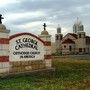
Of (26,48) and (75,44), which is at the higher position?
(75,44)

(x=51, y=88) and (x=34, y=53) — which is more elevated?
(x=34, y=53)

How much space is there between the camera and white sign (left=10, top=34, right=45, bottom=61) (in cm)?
2267

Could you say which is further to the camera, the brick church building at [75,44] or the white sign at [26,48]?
the brick church building at [75,44]

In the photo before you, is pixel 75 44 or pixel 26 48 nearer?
pixel 26 48

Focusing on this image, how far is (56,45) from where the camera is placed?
125875 mm

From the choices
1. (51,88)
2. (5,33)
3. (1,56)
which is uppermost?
(5,33)

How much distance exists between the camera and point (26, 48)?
23891mm

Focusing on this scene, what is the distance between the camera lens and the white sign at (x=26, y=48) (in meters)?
22.7

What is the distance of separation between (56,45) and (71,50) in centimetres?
1189

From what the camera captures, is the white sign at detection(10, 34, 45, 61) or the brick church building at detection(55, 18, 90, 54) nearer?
the white sign at detection(10, 34, 45, 61)

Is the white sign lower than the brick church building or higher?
lower

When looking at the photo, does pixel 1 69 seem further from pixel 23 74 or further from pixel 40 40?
pixel 40 40

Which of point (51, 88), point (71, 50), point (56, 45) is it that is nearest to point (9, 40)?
point (51, 88)

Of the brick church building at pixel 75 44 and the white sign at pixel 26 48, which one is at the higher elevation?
the brick church building at pixel 75 44
